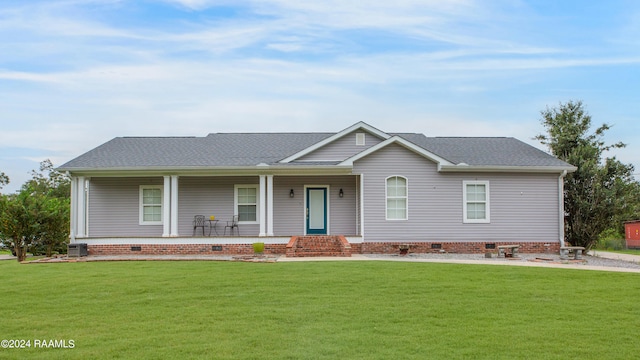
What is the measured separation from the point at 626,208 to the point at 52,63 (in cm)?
2275

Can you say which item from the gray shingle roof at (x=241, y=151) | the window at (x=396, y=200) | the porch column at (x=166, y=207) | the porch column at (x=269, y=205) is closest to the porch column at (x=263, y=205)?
the porch column at (x=269, y=205)

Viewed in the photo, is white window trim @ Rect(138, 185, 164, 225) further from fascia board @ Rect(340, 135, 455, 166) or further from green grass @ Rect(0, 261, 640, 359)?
green grass @ Rect(0, 261, 640, 359)

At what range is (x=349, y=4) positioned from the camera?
18922 mm

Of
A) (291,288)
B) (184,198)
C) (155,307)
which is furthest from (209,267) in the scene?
(184,198)

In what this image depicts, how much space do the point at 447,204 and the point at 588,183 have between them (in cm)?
614

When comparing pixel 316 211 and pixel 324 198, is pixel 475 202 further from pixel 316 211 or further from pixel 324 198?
pixel 316 211

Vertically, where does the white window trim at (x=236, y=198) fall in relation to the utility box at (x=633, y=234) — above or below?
above

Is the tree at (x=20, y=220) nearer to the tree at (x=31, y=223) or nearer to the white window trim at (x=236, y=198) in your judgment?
the tree at (x=31, y=223)

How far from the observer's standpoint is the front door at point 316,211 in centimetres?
2258

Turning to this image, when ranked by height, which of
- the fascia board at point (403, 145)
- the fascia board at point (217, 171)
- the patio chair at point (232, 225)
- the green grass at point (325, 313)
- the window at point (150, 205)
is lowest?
the green grass at point (325, 313)

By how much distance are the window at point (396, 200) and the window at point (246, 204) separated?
17.0 feet

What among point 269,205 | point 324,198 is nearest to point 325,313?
point 269,205

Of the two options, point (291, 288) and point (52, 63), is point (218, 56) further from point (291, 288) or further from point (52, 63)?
point (291, 288)

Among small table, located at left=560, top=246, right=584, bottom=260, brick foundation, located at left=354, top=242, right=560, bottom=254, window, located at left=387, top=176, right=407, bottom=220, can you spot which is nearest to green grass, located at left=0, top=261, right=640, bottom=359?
small table, located at left=560, top=246, right=584, bottom=260
